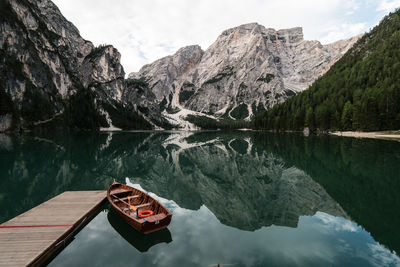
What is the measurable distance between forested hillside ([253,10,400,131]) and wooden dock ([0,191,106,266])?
106 m

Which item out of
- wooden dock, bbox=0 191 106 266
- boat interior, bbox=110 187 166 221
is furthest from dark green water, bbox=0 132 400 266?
boat interior, bbox=110 187 166 221

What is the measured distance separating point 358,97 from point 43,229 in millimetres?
132069

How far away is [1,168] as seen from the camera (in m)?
30.9

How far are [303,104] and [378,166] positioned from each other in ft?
394

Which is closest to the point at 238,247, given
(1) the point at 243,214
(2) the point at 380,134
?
(1) the point at 243,214

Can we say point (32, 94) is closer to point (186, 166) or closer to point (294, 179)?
point (186, 166)

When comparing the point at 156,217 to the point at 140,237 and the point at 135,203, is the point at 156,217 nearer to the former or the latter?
the point at 140,237

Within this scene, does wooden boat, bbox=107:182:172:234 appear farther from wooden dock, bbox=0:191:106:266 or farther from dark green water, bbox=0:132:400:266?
wooden dock, bbox=0:191:106:266

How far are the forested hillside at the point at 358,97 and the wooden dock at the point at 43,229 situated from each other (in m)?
106

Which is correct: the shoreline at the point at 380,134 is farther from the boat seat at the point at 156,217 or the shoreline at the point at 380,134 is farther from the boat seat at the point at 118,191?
the boat seat at the point at 156,217

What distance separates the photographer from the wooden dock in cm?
998

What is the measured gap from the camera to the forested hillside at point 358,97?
89125 millimetres

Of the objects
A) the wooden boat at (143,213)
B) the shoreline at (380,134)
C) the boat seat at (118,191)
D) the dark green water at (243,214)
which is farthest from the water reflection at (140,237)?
the shoreline at (380,134)

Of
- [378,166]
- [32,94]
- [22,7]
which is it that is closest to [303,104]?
[378,166]
